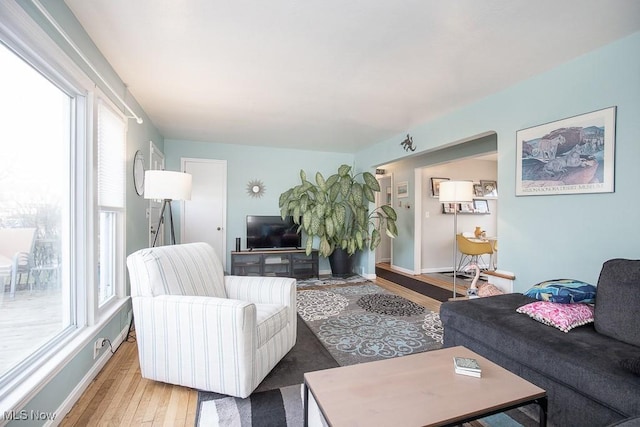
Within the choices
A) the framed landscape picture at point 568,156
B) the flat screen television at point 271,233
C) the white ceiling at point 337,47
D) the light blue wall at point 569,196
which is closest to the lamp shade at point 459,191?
the light blue wall at point 569,196

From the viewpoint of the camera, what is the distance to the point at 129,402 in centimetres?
171

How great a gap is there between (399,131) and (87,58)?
134 inches

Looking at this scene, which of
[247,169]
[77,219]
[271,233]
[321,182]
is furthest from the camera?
[247,169]

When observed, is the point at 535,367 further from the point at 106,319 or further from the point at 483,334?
the point at 106,319

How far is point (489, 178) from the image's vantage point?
19.7 feet

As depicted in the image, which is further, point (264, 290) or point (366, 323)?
point (366, 323)

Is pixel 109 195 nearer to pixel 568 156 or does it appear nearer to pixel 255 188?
pixel 255 188

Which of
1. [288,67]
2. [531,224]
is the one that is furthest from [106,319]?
[531,224]

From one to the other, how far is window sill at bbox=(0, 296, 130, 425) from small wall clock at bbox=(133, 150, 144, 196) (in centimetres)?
128

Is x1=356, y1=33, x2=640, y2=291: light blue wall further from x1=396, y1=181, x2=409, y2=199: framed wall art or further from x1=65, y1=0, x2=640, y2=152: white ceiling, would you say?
x1=396, y1=181, x2=409, y2=199: framed wall art

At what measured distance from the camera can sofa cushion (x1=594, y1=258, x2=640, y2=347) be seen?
60.9 inches

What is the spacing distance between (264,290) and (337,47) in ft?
6.13

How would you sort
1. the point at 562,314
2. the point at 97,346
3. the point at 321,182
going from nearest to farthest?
the point at 562,314, the point at 97,346, the point at 321,182

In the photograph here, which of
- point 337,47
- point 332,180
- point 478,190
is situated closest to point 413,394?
point 337,47
